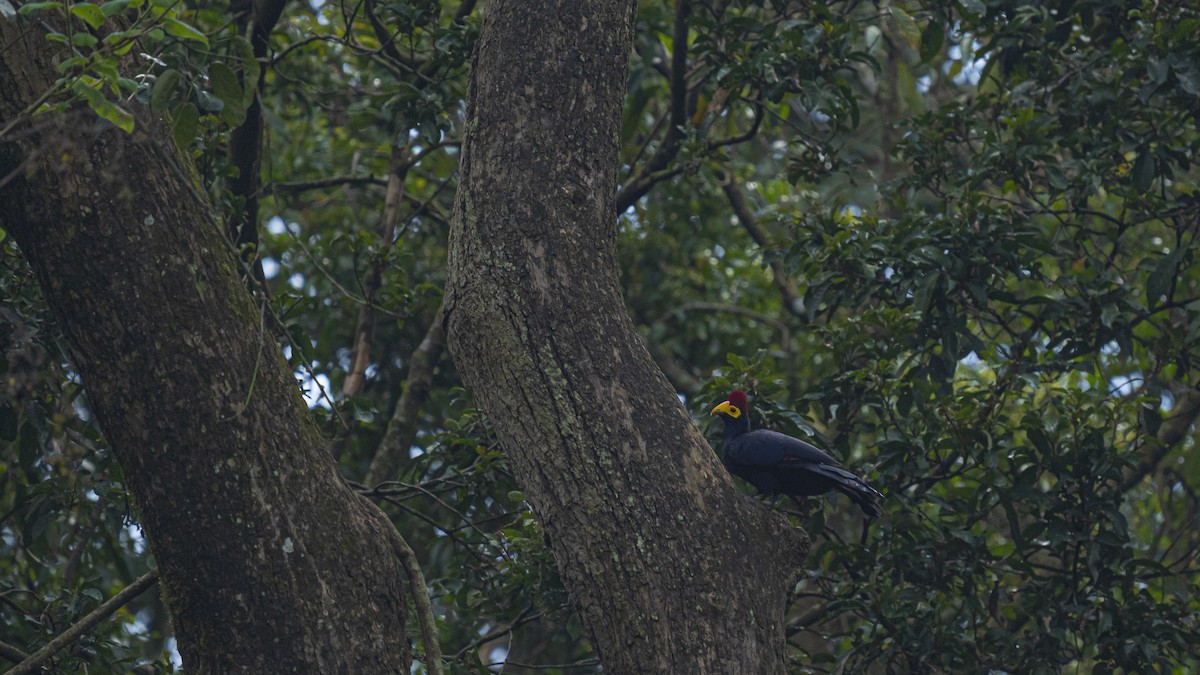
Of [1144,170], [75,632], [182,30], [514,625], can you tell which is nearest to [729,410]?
[514,625]

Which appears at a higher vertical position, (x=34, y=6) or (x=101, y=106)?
(x=34, y=6)

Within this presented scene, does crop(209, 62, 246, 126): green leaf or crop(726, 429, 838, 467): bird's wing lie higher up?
crop(209, 62, 246, 126): green leaf

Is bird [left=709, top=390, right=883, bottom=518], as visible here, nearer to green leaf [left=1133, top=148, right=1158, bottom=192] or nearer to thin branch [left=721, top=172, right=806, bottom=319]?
green leaf [left=1133, top=148, right=1158, bottom=192]

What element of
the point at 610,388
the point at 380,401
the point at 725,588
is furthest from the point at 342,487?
the point at 380,401

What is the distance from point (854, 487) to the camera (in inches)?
161

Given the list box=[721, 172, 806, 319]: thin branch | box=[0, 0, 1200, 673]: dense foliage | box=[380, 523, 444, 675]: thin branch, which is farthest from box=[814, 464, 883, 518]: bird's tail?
box=[721, 172, 806, 319]: thin branch

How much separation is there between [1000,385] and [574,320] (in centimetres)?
255

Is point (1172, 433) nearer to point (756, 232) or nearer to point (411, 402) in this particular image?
point (756, 232)

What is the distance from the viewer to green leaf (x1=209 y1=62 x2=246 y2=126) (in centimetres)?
329

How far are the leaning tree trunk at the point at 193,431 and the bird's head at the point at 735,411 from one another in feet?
6.59

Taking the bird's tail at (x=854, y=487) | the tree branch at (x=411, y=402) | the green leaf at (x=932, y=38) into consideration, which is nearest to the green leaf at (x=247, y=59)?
the bird's tail at (x=854, y=487)

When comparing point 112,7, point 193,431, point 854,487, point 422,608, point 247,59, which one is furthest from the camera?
point 854,487

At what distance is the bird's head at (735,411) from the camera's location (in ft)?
15.2

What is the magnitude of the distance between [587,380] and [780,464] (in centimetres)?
152
